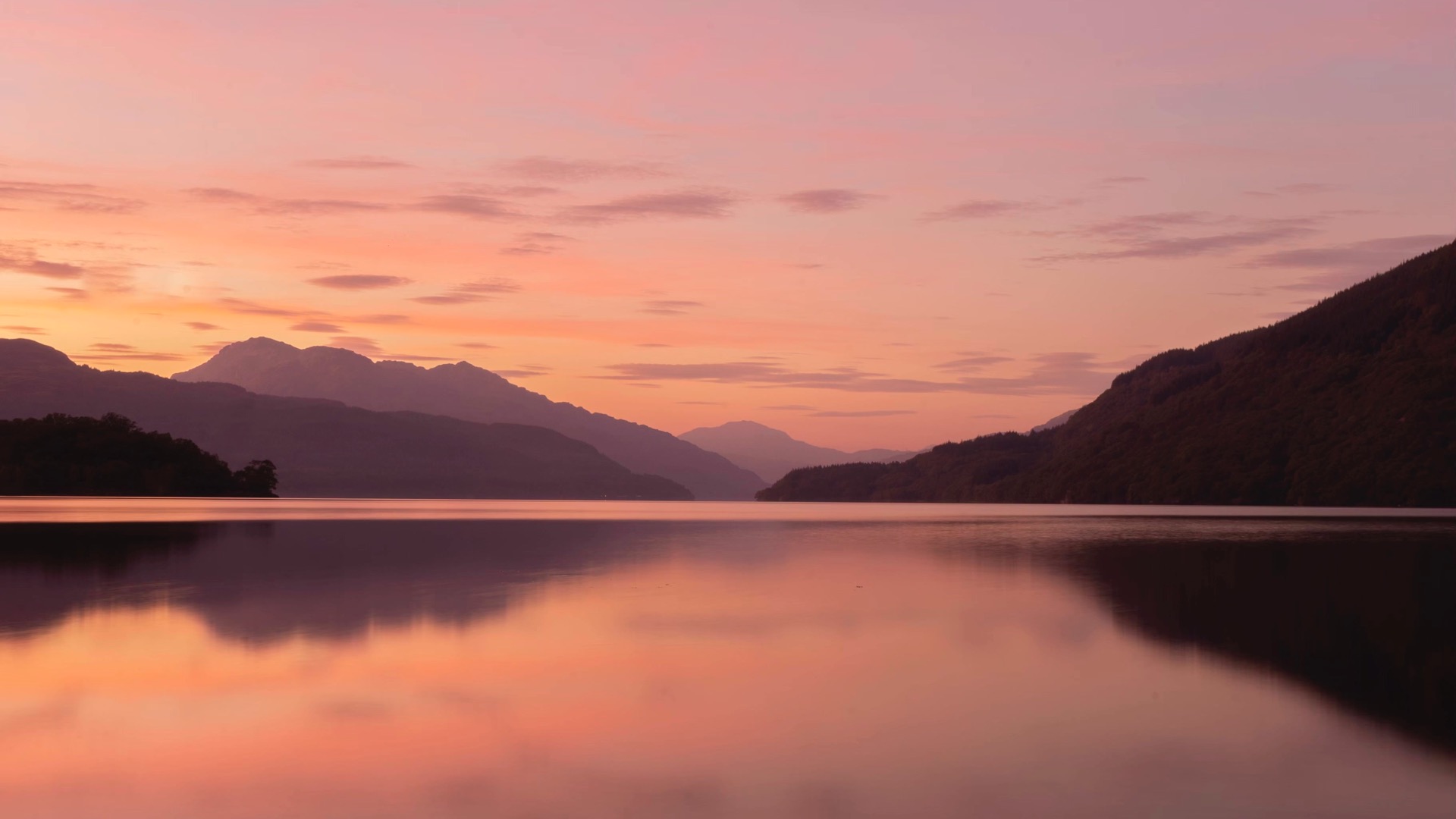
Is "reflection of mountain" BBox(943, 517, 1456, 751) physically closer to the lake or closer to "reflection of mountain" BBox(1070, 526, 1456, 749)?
A: "reflection of mountain" BBox(1070, 526, 1456, 749)

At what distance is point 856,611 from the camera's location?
33625 millimetres

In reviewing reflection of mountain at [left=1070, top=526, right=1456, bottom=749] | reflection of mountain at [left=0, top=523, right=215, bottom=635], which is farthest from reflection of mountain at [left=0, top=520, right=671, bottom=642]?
Result: reflection of mountain at [left=1070, top=526, right=1456, bottom=749]

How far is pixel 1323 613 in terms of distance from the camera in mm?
31703

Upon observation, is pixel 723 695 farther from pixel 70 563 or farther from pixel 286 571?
pixel 70 563

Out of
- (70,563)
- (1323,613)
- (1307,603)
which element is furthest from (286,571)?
(1323,613)

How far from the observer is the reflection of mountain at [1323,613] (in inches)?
822

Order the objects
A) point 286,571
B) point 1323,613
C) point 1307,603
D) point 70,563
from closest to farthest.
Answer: point 1323,613, point 1307,603, point 286,571, point 70,563

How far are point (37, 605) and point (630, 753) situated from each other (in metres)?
24.4

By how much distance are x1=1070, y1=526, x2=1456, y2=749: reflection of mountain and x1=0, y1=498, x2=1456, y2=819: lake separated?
0.53 ft

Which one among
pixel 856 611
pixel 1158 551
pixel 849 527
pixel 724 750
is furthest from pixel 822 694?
pixel 849 527

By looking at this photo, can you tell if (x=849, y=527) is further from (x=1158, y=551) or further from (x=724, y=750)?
(x=724, y=750)

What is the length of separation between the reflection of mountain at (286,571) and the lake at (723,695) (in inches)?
13.7

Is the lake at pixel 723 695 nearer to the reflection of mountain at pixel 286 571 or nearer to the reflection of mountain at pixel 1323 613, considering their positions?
the reflection of mountain at pixel 1323 613

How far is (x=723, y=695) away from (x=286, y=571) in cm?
3108
